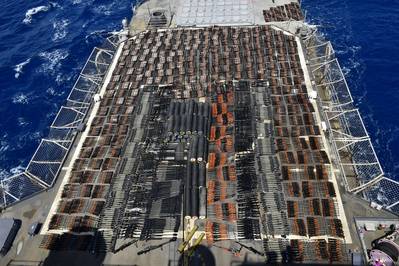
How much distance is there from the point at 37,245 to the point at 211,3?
93846mm

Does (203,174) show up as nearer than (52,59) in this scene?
Yes

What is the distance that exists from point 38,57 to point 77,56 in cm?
1283

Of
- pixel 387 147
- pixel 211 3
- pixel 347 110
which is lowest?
pixel 387 147

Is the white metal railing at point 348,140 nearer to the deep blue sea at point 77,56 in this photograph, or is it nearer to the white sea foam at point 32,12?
the deep blue sea at point 77,56

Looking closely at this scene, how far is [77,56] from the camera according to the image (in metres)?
120

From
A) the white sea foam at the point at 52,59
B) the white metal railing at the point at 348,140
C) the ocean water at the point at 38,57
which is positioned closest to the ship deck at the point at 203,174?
the white metal railing at the point at 348,140

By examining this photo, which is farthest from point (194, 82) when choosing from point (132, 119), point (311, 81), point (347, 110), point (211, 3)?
point (211, 3)

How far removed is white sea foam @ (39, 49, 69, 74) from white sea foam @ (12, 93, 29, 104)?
12023 millimetres

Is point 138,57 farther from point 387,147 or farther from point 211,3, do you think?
point 387,147

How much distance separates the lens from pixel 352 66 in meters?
107

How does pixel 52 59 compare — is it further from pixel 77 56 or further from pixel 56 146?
pixel 56 146

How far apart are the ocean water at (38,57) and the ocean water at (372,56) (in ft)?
251

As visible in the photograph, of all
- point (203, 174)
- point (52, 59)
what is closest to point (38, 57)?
point (52, 59)

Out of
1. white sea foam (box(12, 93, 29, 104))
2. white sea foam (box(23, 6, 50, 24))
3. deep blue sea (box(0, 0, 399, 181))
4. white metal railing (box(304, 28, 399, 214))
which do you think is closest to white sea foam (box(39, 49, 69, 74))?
deep blue sea (box(0, 0, 399, 181))
